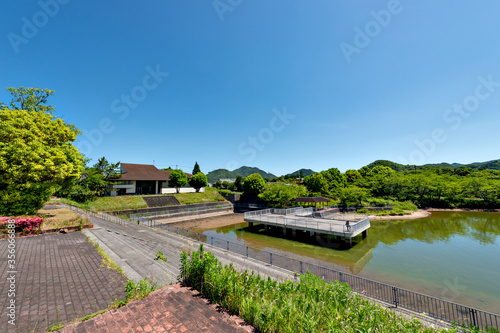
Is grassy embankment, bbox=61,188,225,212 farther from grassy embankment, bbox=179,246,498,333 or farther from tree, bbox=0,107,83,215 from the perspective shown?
grassy embankment, bbox=179,246,498,333

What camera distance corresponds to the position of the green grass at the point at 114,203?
30.3m

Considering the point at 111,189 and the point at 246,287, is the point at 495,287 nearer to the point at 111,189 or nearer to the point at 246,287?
the point at 246,287

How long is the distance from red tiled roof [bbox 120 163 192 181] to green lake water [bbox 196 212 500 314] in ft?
81.4

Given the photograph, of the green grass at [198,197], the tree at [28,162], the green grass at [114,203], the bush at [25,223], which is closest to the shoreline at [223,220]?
the green grass at [198,197]

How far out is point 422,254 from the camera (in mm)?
17656

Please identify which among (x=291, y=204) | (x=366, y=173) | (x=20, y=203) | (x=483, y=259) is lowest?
(x=483, y=259)

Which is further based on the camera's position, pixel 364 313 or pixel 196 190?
pixel 196 190

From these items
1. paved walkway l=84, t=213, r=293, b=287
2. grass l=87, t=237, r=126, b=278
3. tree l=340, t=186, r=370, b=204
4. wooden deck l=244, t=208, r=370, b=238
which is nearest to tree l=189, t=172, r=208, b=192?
wooden deck l=244, t=208, r=370, b=238

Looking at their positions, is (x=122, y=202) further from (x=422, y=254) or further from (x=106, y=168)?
(x=422, y=254)

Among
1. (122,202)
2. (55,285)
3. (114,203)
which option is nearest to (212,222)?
(122,202)

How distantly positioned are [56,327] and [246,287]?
426cm

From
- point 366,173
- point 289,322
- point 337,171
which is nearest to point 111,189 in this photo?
point 289,322

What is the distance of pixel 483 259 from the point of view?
651 inches

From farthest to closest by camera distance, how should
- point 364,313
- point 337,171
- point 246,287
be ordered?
1. point 337,171
2. point 246,287
3. point 364,313
